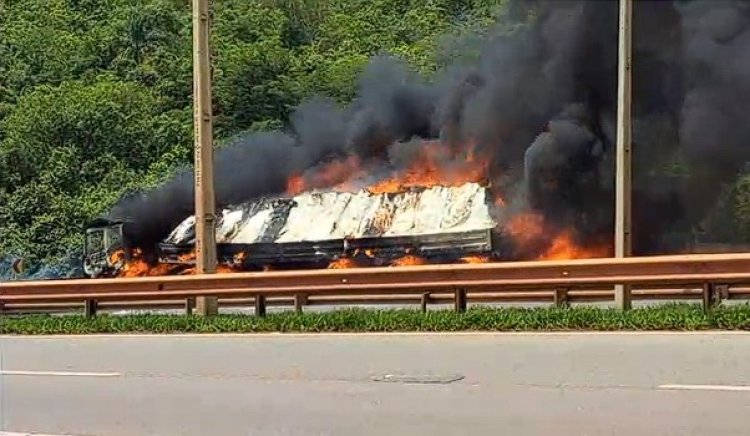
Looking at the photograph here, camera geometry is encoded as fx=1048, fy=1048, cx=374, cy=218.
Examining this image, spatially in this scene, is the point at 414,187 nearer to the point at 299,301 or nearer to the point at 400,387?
the point at 299,301

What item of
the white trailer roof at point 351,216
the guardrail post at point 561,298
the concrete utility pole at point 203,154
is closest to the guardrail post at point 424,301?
the guardrail post at point 561,298

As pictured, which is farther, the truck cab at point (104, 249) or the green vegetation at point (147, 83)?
the green vegetation at point (147, 83)

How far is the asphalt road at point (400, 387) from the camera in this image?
280 inches

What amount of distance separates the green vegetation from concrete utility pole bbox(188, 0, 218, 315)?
6.86m

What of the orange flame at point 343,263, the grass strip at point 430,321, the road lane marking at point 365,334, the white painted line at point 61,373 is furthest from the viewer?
the orange flame at point 343,263

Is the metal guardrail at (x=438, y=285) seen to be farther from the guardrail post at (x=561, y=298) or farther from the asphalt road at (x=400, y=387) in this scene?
the asphalt road at (x=400, y=387)

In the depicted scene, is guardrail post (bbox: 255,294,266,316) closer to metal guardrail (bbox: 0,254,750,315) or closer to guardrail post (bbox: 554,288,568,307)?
metal guardrail (bbox: 0,254,750,315)

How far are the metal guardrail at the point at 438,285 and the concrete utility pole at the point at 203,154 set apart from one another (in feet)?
1.30

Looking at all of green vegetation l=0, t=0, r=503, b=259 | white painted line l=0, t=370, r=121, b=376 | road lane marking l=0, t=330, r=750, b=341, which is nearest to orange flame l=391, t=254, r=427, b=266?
green vegetation l=0, t=0, r=503, b=259

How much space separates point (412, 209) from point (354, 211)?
3.88 ft

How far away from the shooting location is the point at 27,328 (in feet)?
51.9

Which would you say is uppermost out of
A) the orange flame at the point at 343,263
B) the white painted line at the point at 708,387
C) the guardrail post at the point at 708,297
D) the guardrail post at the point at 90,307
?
the guardrail post at the point at 708,297

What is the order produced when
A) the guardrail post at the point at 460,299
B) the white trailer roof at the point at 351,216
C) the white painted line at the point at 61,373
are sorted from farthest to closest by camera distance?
the white trailer roof at the point at 351,216 < the guardrail post at the point at 460,299 < the white painted line at the point at 61,373

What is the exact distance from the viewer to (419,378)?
898 cm
